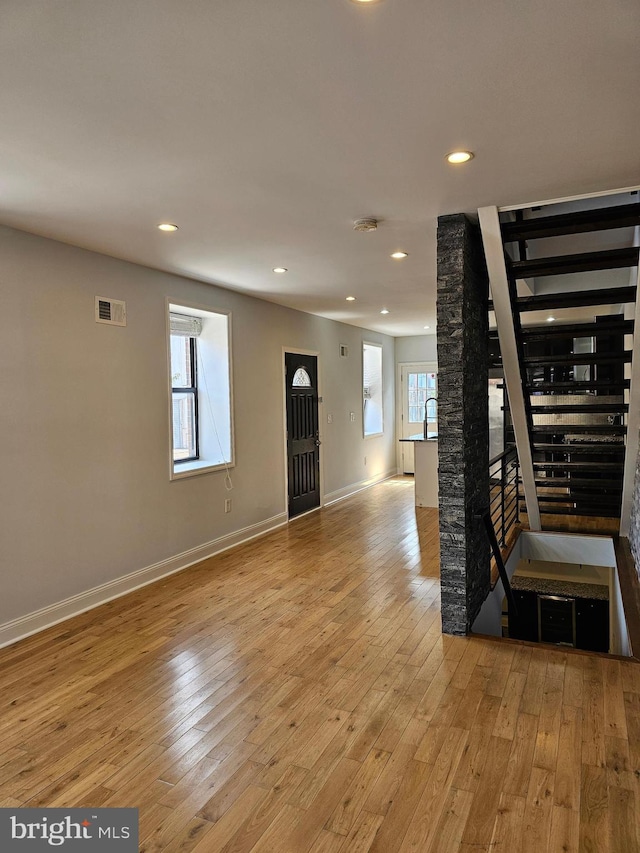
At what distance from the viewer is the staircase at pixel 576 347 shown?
341 cm

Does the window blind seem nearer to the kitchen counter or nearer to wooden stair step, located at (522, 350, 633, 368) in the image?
wooden stair step, located at (522, 350, 633, 368)

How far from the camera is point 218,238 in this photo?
383cm

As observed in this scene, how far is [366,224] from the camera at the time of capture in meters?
3.49

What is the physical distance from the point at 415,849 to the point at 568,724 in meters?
1.07

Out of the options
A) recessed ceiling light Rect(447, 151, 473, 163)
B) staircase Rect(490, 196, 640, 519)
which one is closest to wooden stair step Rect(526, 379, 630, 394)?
staircase Rect(490, 196, 640, 519)

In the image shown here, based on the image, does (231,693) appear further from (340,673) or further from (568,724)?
(568,724)

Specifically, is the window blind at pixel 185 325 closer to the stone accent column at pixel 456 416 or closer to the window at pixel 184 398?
the window at pixel 184 398

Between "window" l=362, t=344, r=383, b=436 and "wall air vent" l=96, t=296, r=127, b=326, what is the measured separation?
5576mm

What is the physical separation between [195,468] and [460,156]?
3611mm

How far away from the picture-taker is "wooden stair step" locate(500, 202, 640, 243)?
3172mm

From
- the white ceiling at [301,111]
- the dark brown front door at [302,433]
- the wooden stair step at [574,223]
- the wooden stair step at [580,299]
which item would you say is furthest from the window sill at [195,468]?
the wooden stair step at [574,223]

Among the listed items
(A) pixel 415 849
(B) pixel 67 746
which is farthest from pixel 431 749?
(B) pixel 67 746

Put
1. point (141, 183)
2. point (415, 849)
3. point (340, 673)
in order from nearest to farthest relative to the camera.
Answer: point (415, 849), point (141, 183), point (340, 673)

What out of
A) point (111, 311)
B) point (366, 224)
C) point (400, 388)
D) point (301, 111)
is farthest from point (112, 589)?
point (400, 388)
